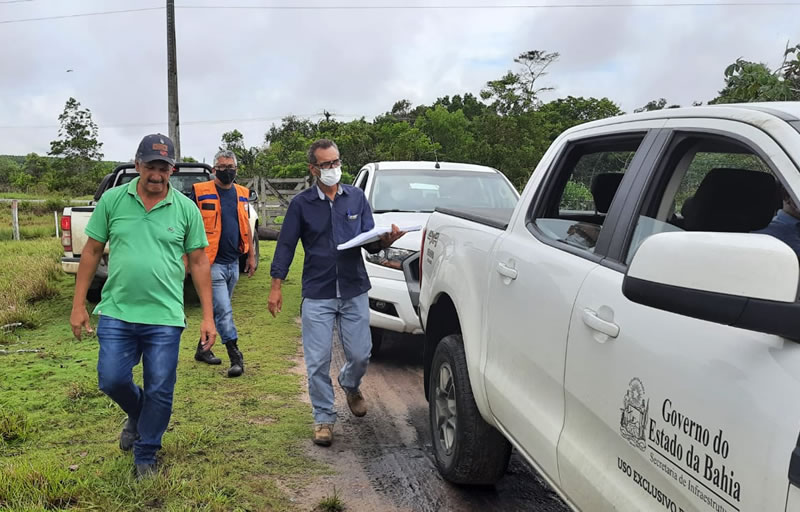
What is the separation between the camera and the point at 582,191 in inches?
130

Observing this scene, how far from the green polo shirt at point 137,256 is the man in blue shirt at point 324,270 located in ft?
2.89

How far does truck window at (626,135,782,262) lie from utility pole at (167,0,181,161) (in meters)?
16.2

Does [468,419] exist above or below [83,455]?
above

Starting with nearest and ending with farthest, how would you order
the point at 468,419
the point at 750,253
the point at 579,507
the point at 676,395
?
the point at 750,253, the point at 676,395, the point at 579,507, the point at 468,419

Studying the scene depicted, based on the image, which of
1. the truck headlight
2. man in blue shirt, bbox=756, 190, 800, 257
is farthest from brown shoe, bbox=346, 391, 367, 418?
man in blue shirt, bbox=756, 190, 800, 257

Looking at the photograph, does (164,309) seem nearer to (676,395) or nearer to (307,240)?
(307,240)

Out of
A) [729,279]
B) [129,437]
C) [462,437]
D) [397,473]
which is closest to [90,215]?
[129,437]

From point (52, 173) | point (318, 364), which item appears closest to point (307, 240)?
point (318, 364)

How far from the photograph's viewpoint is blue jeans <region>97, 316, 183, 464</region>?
11.7 ft

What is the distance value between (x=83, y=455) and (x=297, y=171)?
1591 inches

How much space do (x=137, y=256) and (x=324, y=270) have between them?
4.15ft

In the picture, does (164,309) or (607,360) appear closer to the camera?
(607,360)

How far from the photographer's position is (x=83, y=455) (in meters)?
4.05

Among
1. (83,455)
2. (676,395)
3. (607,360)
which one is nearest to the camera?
(676,395)
